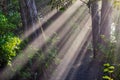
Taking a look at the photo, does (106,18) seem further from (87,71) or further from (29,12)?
(29,12)

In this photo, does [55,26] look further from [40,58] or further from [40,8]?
[40,58]

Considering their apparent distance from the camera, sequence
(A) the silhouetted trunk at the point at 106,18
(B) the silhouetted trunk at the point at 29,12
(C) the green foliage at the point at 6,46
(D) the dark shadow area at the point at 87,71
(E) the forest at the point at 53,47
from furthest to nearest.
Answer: (D) the dark shadow area at the point at 87,71, (A) the silhouetted trunk at the point at 106,18, (B) the silhouetted trunk at the point at 29,12, (E) the forest at the point at 53,47, (C) the green foliage at the point at 6,46

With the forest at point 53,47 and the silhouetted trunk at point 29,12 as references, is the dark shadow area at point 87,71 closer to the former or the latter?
the forest at point 53,47

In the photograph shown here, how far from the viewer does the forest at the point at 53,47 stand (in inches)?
410

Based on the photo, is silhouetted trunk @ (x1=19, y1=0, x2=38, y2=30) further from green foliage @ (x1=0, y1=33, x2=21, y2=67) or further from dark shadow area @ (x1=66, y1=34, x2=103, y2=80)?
dark shadow area @ (x1=66, y1=34, x2=103, y2=80)

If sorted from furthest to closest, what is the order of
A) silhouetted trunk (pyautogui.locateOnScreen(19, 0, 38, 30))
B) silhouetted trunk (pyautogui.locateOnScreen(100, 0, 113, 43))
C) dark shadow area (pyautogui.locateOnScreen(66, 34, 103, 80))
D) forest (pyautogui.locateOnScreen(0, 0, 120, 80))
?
1. dark shadow area (pyautogui.locateOnScreen(66, 34, 103, 80))
2. silhouetted trunk (pyautogui.locateOnScreen(100, 0, 113, 43))
3. silhouetted trunk (pyautogui.locateOnScreen(19, 0, 38, 30))
4. forest (pyautogui.locateOnScreen(0, 0, 120, 80))

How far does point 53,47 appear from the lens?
15.9 m

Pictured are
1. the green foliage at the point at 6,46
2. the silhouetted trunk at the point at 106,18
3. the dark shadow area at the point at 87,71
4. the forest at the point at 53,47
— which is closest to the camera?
the green foliage at the point at 6,46

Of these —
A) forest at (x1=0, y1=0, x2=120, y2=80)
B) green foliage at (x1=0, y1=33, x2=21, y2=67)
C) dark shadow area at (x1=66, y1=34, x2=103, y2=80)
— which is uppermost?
green foliage at (x1=0, y1=33, x2=21, y2=67)

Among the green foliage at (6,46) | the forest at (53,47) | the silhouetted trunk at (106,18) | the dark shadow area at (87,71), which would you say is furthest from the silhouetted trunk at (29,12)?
the dark shadow area at (87,71)

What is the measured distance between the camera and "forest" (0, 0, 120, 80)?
1041 cm

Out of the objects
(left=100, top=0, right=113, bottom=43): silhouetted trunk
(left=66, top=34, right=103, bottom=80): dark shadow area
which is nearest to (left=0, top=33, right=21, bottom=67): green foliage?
(left=66, top=34, right=103, bottom=80): dark shadow area

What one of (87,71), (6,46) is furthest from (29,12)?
(87,71)

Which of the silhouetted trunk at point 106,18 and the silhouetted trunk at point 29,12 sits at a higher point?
the silhouetted trunk at point 29,12
